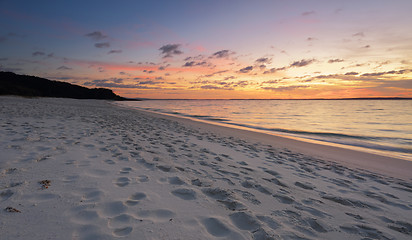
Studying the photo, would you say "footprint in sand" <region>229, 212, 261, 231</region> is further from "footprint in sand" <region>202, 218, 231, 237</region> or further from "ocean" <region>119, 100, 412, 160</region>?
"ocean" <region>119, 100, 412, 160</region>

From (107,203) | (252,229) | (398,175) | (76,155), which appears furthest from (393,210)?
(76,155)

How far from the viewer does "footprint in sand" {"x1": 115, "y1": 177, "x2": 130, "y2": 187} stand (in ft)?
11.2

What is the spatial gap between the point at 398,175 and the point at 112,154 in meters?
8.52

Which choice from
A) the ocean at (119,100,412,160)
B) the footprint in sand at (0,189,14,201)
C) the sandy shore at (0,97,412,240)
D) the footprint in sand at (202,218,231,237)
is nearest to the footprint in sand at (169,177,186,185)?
the sandy shore at (0,97,412,240)

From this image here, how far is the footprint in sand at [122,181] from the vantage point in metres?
3.43

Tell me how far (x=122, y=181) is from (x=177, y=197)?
1.12 meters

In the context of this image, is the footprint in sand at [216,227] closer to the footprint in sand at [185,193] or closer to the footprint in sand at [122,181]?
the footprint in sand at [185,193]

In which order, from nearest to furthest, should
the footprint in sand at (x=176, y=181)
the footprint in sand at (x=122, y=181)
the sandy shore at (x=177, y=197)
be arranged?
1. the sandy shore at (x=177, y=197)
2. the footprint in sand at (x=122, y=181)
3. the footprint in sand at (x=176, y=181)

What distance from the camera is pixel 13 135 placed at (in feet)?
20.1

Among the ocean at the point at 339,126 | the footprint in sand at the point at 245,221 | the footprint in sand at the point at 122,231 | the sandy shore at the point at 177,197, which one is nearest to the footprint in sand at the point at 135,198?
the sandy shore at the point at 177,197

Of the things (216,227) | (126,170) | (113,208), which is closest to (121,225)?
(113,208)

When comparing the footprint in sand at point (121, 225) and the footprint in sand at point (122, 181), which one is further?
the footprint in sand at point (122, 181)

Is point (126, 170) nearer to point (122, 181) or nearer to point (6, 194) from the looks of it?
point (122, 181)

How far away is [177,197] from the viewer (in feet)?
10.4
